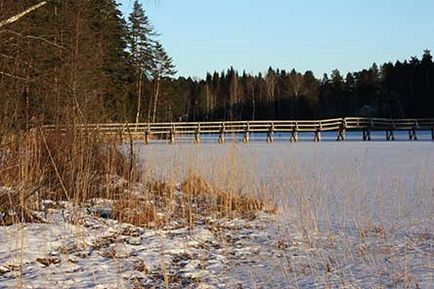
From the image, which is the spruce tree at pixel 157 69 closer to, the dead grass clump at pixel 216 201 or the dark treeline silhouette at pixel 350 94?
the dead grass clump at pixel 216 201

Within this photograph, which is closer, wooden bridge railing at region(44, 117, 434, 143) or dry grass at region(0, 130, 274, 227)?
dry grass at region(0, 130, 274, 227)

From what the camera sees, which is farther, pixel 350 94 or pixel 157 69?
pixel 350 94

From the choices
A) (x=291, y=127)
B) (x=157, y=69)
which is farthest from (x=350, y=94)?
(x=157, y=69)

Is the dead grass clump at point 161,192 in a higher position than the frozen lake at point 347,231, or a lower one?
higher

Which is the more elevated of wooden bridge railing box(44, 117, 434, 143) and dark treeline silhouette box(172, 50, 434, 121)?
dark treeline silhouette box(172, 50, 434, 121)

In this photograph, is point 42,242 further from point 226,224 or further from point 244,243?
point 226,224

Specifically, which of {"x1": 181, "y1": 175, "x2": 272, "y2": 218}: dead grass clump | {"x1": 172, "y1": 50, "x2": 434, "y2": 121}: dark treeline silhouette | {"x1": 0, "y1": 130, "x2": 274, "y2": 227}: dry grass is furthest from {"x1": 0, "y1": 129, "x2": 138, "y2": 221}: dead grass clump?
{"x1": 172, "y1": 50, "x2": 434, "y2": 121}: dark treeline silhouette

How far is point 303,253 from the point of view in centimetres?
548

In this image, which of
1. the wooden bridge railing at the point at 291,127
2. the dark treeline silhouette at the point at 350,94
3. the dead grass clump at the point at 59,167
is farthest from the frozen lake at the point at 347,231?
the dark treeline silhouette at the point at 350,94

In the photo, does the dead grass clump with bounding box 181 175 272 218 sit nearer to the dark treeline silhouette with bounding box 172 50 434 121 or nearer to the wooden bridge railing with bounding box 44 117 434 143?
the wooden bridge railing with bounding box 44 117 434 143

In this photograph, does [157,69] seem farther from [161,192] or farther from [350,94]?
[350,94]

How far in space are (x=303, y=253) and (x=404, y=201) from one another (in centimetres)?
362

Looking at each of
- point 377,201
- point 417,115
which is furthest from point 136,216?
point 417,115

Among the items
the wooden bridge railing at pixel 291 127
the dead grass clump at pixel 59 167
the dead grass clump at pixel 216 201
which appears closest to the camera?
the dead grass clump at pixel 59 167
